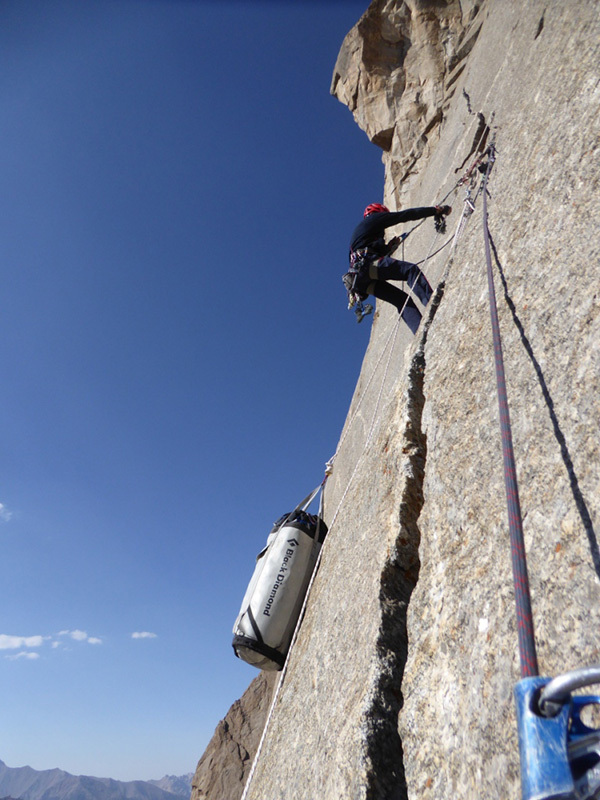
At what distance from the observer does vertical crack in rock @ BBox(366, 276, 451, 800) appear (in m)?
1.96

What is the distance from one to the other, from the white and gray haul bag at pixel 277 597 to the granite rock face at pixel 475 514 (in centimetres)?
50

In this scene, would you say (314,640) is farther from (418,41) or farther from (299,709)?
(418,41)

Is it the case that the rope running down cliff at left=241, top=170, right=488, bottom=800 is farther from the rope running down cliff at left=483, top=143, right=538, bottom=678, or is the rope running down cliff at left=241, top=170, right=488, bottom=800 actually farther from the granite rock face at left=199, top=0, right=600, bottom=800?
the rope running down cliff at left=483, top=143, right=538, bottom=678

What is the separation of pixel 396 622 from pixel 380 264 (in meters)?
4.68

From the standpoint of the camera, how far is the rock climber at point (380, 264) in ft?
19.4

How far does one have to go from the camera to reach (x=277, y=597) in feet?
15.7

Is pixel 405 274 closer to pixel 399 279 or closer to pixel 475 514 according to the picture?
pixel 399 279

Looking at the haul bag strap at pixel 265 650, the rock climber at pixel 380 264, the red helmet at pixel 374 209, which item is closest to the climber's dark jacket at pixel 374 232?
the rock climber at pixel 380 264

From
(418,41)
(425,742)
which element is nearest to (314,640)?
(425,742)

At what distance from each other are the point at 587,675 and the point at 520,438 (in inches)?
57.9

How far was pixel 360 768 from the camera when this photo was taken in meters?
1.96

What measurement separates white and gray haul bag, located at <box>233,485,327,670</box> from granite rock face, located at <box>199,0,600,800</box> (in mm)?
502

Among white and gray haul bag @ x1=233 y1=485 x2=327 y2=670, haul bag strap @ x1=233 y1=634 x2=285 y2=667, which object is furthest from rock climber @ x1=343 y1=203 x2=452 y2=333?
haul bag strap @ x1=233 y1=634 x2=285 y2=667

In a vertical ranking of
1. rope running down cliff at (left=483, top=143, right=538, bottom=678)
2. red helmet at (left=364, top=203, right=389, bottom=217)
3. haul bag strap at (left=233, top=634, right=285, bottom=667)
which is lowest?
rope running down cliff at (left=483, top=143, right=538, bottom=678)
